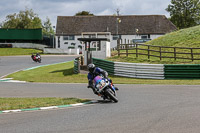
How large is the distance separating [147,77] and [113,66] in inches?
124

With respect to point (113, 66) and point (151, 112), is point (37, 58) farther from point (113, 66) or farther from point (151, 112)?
point (151, 112)

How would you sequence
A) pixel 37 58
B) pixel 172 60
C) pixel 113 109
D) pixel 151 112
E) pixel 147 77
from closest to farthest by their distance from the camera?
pixel 151 112 → pixel 113 109 → pixel 147 77 → pixel 172 60 → pixel 37 58

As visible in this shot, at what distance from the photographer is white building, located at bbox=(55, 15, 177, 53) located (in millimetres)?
79312

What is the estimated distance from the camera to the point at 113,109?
10.2 meters

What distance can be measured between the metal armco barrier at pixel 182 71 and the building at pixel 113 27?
182ft

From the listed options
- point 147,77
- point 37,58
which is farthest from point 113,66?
point 37,58

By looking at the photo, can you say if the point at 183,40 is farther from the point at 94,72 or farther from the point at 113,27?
the point at 113,27

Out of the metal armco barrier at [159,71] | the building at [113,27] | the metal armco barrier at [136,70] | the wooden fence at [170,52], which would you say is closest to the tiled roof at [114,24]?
the building at [113,27]

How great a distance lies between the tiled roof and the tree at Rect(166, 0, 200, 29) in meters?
15.4

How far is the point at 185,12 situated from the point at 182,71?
75553mm

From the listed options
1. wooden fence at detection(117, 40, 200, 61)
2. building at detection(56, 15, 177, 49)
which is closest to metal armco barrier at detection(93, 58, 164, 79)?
wooden fence at detection(117, 40, 200, 61)

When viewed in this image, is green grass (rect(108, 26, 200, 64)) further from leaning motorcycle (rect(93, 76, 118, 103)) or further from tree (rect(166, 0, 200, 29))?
tree (rect(166, 0, 200, 29))

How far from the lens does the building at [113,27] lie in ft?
260

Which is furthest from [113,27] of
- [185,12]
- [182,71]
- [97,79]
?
[97,79]
